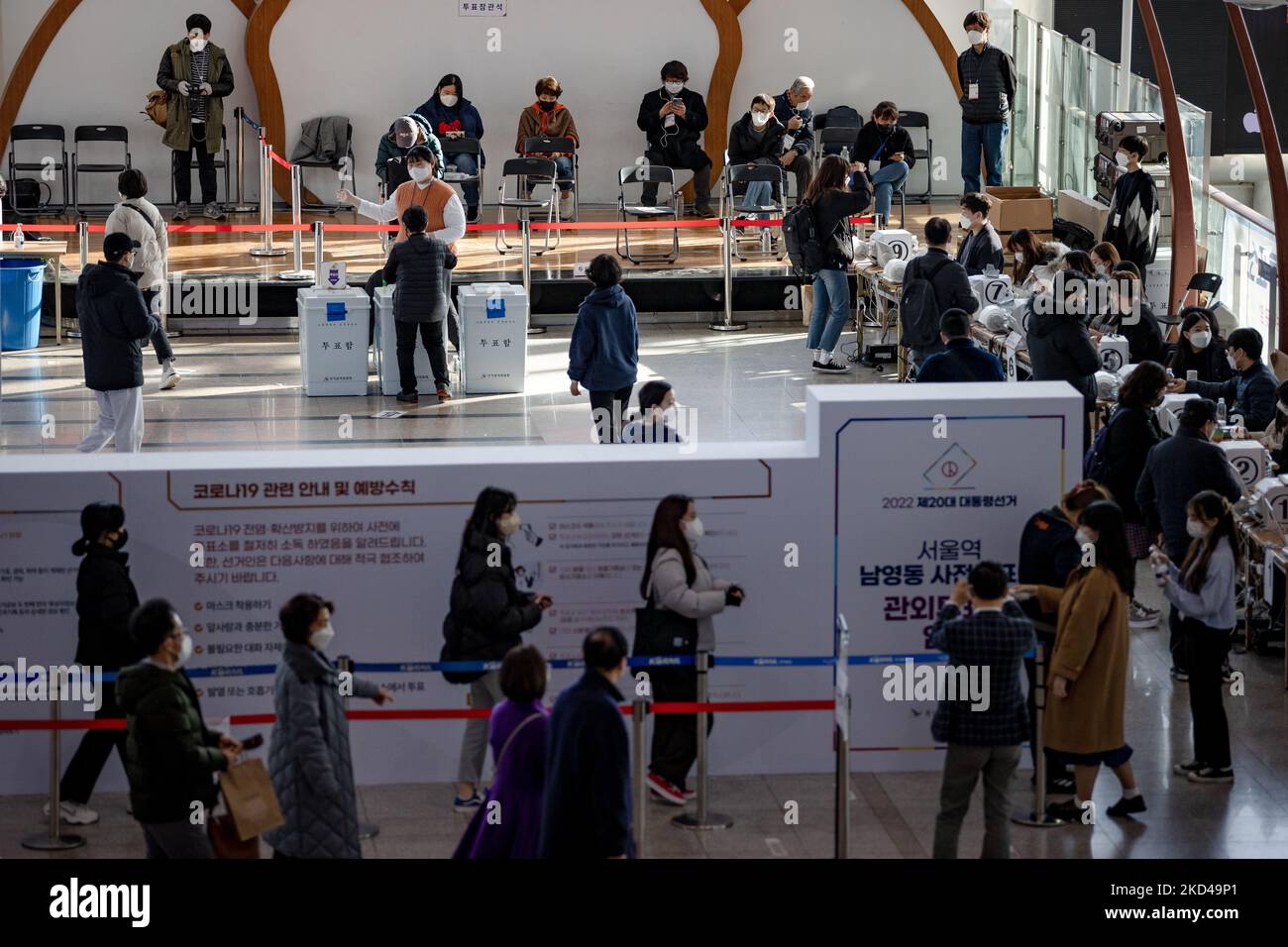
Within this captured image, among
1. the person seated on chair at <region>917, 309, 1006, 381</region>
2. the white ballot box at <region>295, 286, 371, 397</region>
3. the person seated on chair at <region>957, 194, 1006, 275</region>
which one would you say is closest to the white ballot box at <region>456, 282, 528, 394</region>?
the white ballot box at <region>295, 286, 371, 397</region>

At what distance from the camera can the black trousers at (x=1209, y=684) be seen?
7.62 metres

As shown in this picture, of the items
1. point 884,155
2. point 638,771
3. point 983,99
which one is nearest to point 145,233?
point 884,155

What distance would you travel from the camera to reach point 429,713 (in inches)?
276

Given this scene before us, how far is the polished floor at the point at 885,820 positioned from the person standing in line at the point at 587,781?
1.28 metres

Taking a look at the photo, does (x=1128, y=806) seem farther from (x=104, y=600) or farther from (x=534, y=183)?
(x=534, y=183)

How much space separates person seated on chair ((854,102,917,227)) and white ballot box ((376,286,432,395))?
16.6ft

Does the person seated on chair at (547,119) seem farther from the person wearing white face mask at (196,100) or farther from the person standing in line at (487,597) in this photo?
the person standing in line at (487,597)

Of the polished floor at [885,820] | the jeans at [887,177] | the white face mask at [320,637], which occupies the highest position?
the jeans at [887,177]

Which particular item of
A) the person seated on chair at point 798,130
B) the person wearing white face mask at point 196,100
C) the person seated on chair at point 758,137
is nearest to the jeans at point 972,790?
the person seated on chair at point 798,130

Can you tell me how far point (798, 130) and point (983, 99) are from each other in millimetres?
1756

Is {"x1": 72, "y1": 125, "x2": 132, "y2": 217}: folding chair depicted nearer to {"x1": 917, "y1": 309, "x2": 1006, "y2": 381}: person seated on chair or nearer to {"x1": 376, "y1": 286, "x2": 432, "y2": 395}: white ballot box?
{"x1": 376, "y1": 286, "x2": 432, "y2": 395}: white ballot box

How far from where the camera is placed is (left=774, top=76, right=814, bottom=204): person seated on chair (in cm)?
1728
